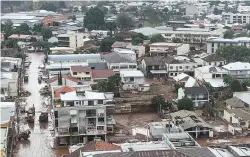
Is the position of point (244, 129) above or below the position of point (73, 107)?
below

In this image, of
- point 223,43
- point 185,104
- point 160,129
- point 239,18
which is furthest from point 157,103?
point 239,18

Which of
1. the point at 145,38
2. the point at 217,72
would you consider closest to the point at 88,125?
the point at 217,72

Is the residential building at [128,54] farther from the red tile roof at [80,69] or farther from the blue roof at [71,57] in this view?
the red tile roof at [80,69]

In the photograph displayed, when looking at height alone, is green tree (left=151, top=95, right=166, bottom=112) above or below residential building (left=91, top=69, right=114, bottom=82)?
below

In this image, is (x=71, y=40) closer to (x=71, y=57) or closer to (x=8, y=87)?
(x=71, y=57)

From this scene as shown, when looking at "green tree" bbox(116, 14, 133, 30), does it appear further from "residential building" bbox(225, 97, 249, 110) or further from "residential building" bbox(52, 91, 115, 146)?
"residential building" bbox(52, 91, 115, 146)

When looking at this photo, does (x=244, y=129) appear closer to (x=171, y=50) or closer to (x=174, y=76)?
(x=174, y=76)

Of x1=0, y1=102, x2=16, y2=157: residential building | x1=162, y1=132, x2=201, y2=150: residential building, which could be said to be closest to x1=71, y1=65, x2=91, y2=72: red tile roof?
x1=0, y1=102, x2=16, y2=157: residential building
